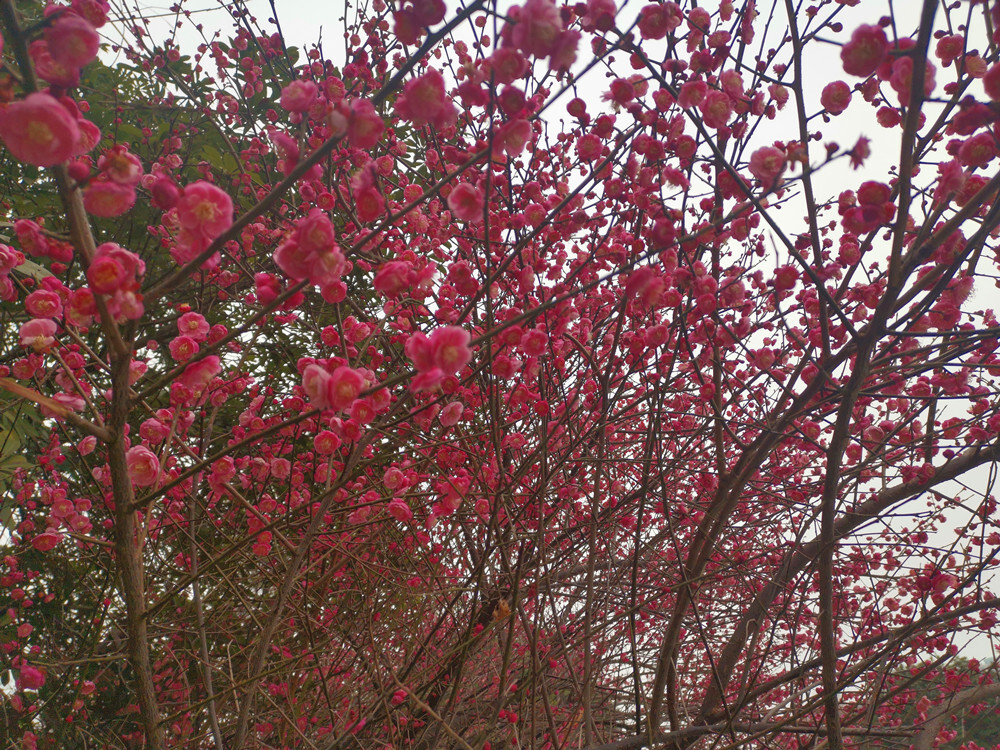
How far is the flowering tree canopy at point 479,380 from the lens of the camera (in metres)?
1.18

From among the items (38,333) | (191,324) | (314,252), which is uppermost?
(191,324)

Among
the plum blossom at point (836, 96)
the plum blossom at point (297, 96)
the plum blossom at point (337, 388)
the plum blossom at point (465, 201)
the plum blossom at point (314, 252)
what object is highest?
the plum blossom at point (836, 96)

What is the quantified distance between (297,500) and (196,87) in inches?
134

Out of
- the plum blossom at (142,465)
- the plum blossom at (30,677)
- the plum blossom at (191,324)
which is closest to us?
the plum blossom at (142,465)

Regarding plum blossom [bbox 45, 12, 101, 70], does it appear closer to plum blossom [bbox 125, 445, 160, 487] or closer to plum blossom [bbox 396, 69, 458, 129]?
plum blossom [bbox 396, 69, 458, 129]

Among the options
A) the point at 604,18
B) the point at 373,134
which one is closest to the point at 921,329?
the point at 604,18

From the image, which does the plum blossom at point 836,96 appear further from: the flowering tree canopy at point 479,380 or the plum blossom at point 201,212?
the plum blossom at point 201,212

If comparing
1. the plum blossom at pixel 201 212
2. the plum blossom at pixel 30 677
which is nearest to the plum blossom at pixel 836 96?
the plum blossom at pixel 201 212

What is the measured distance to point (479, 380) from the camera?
239 cm

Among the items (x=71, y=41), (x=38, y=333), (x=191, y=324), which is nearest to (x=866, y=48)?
(x=71, y=41)

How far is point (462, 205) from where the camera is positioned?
1378mm

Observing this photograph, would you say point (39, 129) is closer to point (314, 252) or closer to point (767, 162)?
point (314, 252)

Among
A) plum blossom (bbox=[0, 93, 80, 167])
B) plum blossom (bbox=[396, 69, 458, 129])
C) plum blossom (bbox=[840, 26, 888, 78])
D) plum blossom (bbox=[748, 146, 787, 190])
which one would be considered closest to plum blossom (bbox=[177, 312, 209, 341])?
plum blossom (bbox=[0, 93, 80, 167])

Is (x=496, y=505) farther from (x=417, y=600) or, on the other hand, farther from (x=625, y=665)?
(x=625, y=665)
